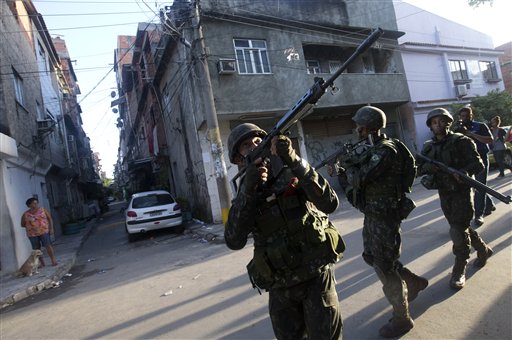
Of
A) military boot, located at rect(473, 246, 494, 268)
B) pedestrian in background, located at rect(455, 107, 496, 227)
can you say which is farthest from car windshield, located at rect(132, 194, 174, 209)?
military boot, located at rect(473, 246, 494, 268)

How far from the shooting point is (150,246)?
1005cm

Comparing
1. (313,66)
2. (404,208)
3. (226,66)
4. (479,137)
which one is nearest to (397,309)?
(404,208)

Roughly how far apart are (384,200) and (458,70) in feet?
69.1

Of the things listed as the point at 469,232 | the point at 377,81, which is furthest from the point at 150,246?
the point at 377,81

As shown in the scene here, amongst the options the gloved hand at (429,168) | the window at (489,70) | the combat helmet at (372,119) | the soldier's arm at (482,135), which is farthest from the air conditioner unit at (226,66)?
the window at (489,70)

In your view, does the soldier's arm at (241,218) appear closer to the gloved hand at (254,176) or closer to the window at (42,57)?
the gloved hand at (254,176)

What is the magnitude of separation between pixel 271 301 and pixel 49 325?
12.6ft

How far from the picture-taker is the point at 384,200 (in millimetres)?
2957

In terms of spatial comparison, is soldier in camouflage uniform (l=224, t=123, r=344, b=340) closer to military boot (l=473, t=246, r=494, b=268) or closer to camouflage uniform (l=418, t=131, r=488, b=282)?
camouflage uniform (l=418, t=131, r=488, b=282)

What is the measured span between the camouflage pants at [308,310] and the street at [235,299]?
43.3 inches

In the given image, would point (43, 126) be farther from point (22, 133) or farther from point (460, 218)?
point (460, 218)

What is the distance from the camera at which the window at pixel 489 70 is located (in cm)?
2205

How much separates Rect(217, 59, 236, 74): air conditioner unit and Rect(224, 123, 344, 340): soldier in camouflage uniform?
32.8 ft

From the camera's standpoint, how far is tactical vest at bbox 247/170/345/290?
2053mm
